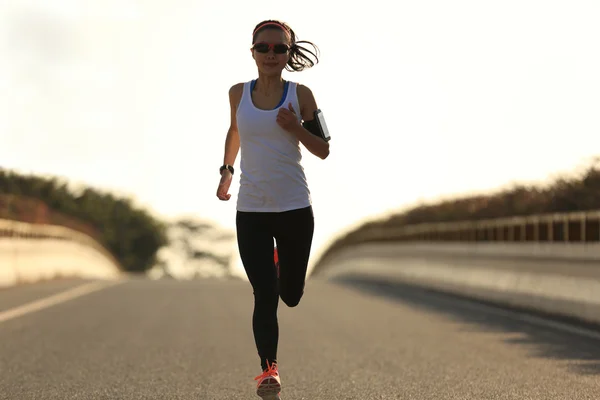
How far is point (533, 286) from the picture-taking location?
52.8ft

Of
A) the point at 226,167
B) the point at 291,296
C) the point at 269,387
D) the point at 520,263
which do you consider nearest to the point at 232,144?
the point at 226,167

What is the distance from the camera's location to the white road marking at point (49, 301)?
1546 centimetres

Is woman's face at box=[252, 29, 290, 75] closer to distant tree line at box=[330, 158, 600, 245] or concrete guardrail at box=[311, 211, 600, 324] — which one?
concrete guardrail at box=[311, 211, 600, 324]

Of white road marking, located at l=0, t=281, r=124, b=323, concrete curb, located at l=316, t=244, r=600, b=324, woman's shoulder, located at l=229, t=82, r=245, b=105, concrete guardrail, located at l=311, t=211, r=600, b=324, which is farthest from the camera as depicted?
white road marking, located at l=0, t=281, r=124, b=323

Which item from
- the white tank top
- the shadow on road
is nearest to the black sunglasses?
the white tank top

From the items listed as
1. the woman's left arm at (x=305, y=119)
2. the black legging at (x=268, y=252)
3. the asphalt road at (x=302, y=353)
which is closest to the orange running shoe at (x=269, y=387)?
the black legging at (x=268, y=252)

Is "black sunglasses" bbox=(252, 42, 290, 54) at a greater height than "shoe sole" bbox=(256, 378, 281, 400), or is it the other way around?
"black sunglasses" bbox=(252, 42, 290, 54)

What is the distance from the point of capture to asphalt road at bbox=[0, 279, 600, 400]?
8.46 metres

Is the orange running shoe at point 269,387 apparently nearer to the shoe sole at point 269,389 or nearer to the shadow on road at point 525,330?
the shoe sole at point 269,389

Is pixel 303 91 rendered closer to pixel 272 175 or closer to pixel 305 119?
pixel 305 119

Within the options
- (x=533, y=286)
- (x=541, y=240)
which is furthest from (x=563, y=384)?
(x=541, y=240)

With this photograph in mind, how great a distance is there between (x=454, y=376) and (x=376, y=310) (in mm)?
7714

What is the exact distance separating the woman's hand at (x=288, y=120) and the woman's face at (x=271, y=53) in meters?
0.35

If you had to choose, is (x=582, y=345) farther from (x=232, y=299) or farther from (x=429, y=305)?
(x=232, y=299)
